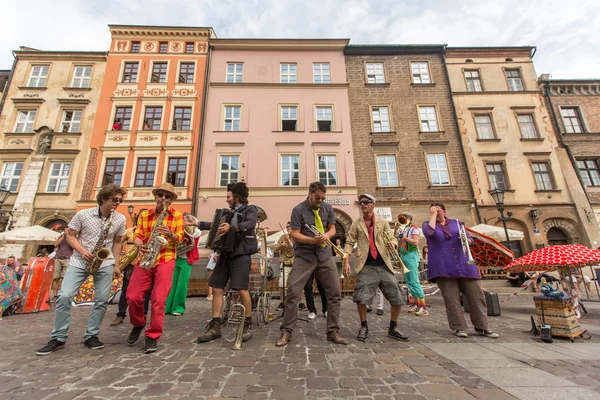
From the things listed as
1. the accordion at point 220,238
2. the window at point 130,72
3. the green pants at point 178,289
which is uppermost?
the window at point 130,72

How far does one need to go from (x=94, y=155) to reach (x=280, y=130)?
36.2 ft

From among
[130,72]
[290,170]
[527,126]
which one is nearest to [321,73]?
[290,170]

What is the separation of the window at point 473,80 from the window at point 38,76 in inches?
1100

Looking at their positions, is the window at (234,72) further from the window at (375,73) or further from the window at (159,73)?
the window at (375,73)

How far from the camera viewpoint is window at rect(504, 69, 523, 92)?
1797 centimetres

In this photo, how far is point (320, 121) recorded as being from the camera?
17469mm

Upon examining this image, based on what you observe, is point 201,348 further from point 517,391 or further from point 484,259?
point 484,259

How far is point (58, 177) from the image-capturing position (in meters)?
15.7

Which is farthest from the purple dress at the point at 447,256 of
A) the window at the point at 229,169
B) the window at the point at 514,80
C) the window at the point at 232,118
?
the window at the point at 514,80

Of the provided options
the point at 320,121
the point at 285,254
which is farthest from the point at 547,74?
the point at 285,254

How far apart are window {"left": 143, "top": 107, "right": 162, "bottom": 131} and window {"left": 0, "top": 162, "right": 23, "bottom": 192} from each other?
24.1 feet

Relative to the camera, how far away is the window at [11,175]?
50.7ft

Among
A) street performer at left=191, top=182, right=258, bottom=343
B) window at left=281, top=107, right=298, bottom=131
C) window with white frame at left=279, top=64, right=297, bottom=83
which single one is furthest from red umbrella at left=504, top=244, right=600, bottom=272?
window with white frame at left=279, top=64, right=297, bottom=83

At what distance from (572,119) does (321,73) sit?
16.4 meters
